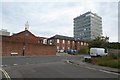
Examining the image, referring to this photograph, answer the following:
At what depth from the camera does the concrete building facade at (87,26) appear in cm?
15725

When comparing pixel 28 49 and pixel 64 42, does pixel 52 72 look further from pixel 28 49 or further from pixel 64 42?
pixel 64 42

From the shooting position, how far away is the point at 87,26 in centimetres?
15950

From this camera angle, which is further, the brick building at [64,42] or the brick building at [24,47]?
the brick building at [64,42]

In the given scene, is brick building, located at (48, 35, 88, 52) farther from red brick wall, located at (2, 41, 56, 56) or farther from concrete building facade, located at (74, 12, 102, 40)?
concrete building facade, located at (74, 12, 102, 40)

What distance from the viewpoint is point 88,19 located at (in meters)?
159

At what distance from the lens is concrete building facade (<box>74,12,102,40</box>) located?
157250 millimetres

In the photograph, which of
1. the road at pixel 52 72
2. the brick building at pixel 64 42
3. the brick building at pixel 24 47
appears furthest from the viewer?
the brick building at pixel 64 42

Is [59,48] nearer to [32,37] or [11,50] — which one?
[32,37]

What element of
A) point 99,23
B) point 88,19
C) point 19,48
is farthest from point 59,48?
point 99,23

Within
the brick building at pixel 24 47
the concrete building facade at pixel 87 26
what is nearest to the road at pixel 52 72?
the brick building at pixel 24 47

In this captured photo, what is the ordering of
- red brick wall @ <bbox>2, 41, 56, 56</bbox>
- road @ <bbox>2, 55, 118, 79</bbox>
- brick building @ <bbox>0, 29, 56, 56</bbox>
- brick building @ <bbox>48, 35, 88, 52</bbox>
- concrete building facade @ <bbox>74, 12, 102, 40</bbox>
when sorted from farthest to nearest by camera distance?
concrete building facade @ <bbox>74, 12, 102, 40</bbox>
brick building @ <bbox>48, 35, 88, 52</bbox>
brick building @ <bbox>0, 29, 56, 56</bbox>
red brick wall @ <bbox>2, 41, 56, 56</bbox>
road @ <bbox>2, 55, 118, 79</bbox>

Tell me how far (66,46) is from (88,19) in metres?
66.3

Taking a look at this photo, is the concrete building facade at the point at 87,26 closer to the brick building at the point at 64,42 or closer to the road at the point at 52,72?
the brick building at the point at 64,42

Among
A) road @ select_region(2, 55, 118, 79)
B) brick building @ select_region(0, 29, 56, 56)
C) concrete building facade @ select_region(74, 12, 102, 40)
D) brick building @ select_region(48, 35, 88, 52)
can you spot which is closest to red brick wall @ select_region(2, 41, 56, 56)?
brick building @ select_region(0, 29, 56, 56)
